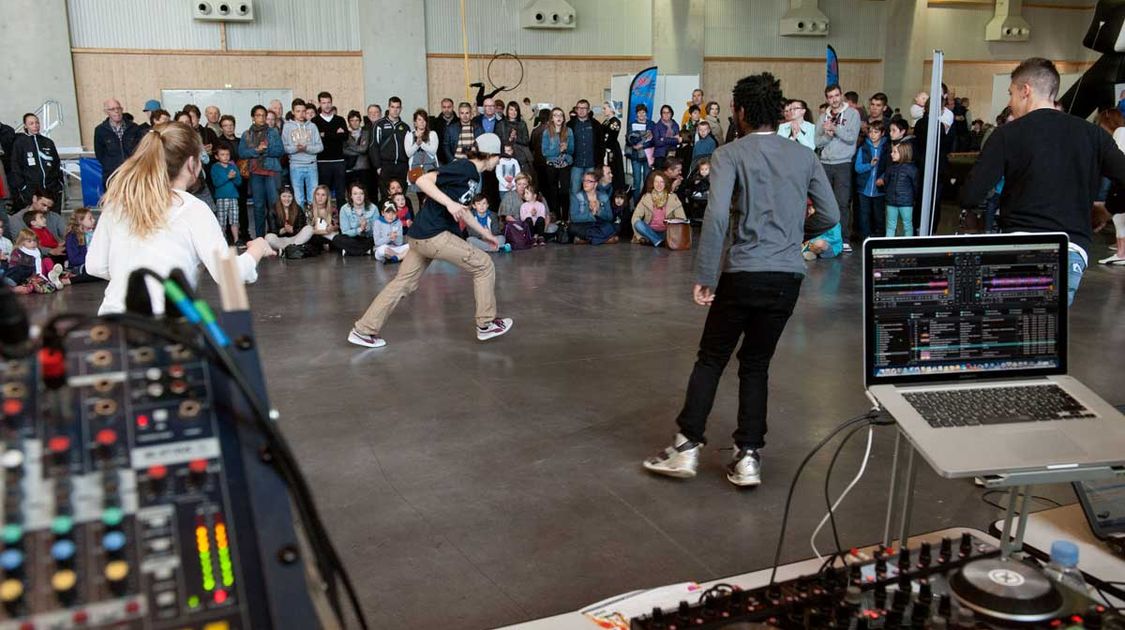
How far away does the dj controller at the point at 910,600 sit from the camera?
1.28 m

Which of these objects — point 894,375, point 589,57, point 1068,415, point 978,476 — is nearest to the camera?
point 978,476

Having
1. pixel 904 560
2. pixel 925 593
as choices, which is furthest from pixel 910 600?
pixel 904 560

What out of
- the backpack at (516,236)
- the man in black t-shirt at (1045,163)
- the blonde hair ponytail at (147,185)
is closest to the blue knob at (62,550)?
the blonde hair ponytail at (147,185)

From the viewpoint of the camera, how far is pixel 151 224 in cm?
260

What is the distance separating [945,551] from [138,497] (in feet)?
4.63

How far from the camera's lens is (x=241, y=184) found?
413 inches

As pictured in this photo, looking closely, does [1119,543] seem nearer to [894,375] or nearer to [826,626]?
[894,375]

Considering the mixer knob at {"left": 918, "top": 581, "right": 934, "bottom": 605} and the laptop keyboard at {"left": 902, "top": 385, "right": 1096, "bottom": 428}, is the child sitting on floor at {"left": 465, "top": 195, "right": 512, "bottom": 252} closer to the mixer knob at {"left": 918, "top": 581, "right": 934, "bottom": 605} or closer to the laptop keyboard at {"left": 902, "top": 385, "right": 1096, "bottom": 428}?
the laptop keyboard at {"left": 902, "top": 385, "right": 1096, "bottom": 428}

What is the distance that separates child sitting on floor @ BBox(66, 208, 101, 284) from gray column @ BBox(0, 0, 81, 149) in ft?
17.6

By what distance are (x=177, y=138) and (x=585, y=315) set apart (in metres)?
4.22

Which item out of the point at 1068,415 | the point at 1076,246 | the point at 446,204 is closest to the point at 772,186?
the point at 1076,246

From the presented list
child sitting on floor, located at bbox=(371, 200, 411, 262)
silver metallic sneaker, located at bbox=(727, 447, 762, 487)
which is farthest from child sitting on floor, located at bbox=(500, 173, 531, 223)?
silver metallic sneaker, located at bbox=(727, 447, 762, 487)

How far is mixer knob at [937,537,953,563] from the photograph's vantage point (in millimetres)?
1678

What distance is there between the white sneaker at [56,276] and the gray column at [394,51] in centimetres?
718
